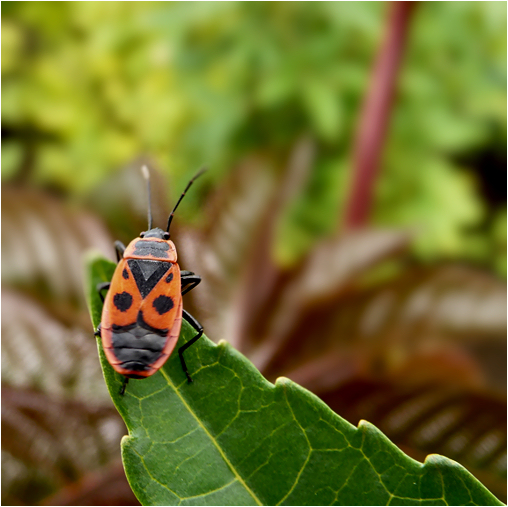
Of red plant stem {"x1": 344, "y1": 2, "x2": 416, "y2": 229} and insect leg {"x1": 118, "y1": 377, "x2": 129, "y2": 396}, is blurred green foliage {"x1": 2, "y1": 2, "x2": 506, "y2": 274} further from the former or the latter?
insect leg {"x1": 118, "y1": 377, "x2": 129, "y2": 396}

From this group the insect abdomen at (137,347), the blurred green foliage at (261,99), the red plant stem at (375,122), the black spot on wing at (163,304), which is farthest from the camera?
the blurred green foliage at (261,99)

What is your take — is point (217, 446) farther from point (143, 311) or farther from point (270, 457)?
point (143, 311)

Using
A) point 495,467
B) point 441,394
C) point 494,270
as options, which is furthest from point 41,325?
point 494,270

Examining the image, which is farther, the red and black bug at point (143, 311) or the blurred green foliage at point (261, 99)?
the blurred green foliage at point (261, 99)

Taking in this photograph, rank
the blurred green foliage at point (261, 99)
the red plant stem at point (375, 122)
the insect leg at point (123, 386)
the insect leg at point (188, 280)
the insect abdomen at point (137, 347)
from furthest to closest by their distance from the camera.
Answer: the blurred green foliage at point (261, 99) → the red plant stem at point (375, 122) → the insect leg at point (188, 280) → the insect abdomen at point (137, 347) → the insect leg at point (123, 386)

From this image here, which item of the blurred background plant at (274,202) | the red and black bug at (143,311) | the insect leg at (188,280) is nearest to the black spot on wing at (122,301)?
the red and black bug at (143,311)

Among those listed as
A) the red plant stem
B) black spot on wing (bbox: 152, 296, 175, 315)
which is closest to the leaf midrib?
black spot on wing (bbox: 152, 296, 175, 315)

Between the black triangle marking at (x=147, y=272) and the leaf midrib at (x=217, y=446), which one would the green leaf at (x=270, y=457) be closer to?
the leaf midrib at (x=217, y=446)
